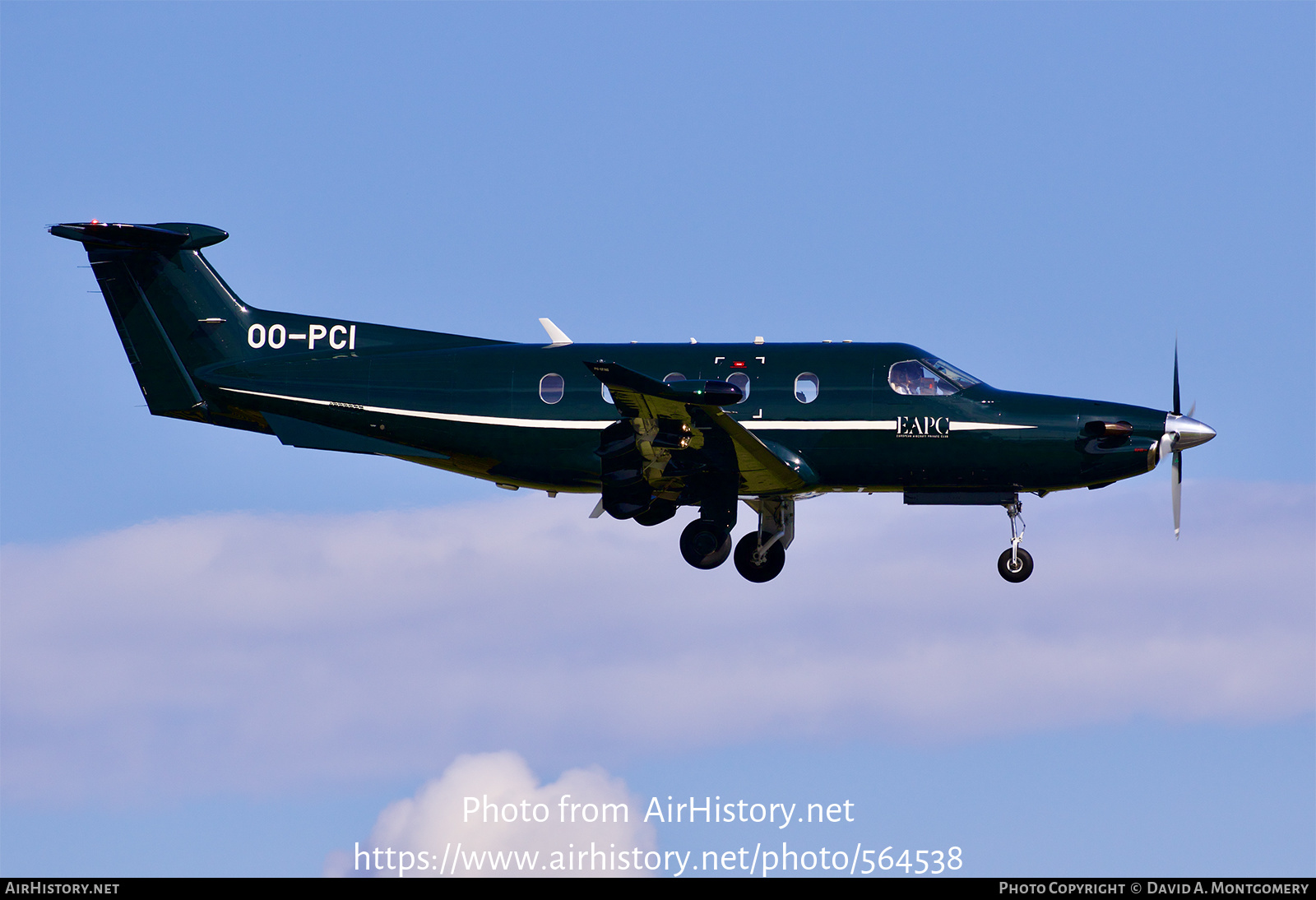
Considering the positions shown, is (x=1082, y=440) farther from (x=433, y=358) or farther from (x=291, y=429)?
(x=291, y=429)

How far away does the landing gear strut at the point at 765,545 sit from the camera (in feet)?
95.9

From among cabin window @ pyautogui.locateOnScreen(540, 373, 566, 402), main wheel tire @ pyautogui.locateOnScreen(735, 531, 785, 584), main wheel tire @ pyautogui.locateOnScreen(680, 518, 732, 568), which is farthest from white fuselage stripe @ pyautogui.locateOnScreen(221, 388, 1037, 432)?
main wheel tire @ pyautogui.locateOnScreen(735, 531, 785, 584)

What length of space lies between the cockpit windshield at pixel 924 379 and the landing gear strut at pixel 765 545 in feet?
9.95

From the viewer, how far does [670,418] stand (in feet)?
85.1

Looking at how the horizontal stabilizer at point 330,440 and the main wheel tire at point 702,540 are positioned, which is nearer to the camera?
the main wheel tire at point 702,540

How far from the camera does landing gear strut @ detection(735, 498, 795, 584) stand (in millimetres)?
29234

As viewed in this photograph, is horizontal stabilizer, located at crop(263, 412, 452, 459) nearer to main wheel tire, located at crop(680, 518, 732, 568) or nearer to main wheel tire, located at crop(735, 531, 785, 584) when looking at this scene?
main wheel tire, located at crop(680, 518, 732, 568)

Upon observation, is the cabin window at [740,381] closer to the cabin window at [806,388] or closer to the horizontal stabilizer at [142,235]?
the cabin window at [806,388]

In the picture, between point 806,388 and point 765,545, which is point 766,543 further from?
point 806,388

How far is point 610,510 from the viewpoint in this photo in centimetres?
2708

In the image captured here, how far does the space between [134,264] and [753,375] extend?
10940 millimetres

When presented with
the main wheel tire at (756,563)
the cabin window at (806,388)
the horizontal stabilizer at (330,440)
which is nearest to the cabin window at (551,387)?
the horizontal stabilizer at (330,440)

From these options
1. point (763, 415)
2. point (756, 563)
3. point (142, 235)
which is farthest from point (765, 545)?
point (142, 235)
